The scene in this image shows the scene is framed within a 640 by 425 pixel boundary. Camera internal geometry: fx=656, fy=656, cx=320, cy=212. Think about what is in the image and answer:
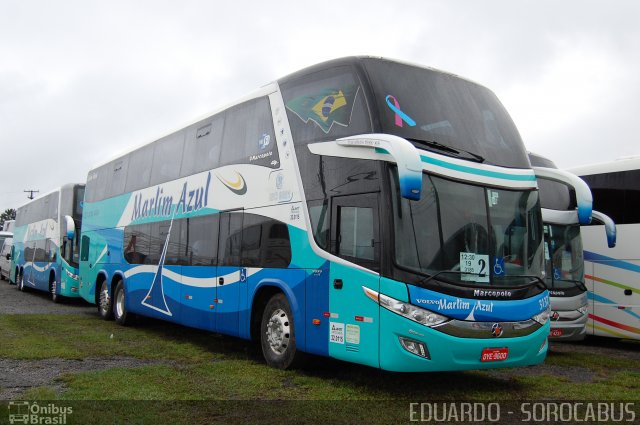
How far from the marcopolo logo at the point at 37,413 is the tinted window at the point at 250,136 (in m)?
4.38

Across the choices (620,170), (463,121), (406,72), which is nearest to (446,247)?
(463,121)

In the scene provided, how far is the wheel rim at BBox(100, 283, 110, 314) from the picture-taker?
16.2 meters

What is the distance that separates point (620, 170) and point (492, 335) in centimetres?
760

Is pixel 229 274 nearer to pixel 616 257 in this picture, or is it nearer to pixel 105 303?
pixel 105 303

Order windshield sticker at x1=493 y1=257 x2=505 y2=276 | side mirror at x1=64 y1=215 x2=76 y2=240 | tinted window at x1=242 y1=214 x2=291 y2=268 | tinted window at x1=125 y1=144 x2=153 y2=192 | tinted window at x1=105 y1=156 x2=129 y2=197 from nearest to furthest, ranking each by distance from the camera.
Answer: windshield sticker at x1=493 y1=257 x2=505 y2=276 → tinted window at x1=242 y1=214 x2=291 y2=268 → tinted window at x1=125 y1=144 x2=153 y2=192 → tinted window at x1=105 y1=156 x2=129 y2=197 → side mirror at x1=64 y1=215 x2=76 y2=240

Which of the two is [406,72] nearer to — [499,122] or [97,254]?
[499,122]

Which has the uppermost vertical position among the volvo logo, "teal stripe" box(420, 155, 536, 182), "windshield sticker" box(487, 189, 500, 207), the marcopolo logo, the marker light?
"teal stripe" box(420, 155, 536, 182)

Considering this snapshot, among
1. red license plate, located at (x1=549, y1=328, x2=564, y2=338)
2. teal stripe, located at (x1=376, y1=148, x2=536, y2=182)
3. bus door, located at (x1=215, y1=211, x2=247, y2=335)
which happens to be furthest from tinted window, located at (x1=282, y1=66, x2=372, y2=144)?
red license plate, located at (x1=549, y1=328, x2=564, y2=338)

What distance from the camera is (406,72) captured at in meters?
8.48

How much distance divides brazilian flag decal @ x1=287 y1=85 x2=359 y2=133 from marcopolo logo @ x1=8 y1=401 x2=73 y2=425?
451 cm

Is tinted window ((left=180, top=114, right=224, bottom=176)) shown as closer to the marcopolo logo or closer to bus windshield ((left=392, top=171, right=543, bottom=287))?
bus windshield ((left=392, top=171, right=543, bottom=287))

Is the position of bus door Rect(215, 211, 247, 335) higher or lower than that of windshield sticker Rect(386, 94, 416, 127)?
lower

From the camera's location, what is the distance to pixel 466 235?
7.64m

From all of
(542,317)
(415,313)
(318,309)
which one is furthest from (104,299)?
(542,317)
